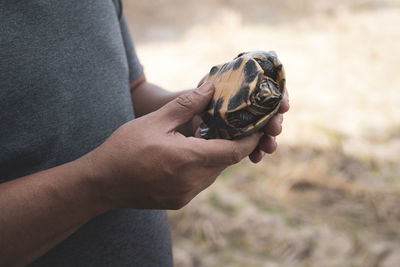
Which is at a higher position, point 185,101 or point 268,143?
point 185,101

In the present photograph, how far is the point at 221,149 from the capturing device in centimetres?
68

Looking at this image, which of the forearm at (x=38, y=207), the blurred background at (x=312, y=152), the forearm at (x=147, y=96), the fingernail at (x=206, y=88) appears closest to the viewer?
the forearm at (x=38, y=207)

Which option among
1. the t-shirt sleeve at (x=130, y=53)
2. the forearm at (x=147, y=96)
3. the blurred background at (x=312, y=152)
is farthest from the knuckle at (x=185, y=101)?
the blurred background at (x=312, y=152)

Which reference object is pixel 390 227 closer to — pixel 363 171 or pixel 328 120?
pixel 363 171

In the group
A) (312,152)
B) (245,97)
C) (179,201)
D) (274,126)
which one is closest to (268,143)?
(274,126)

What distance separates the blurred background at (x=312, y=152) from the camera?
6.44 ft

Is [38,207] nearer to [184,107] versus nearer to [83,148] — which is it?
[83,148]

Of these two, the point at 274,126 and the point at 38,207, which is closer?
the point at 38,207

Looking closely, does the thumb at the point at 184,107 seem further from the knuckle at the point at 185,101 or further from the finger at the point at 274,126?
the finger at the point at 274,126

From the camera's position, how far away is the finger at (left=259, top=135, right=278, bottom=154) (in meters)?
0.82

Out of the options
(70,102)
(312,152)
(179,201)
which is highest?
(70,102)

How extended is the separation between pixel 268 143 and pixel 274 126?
0.06 meters

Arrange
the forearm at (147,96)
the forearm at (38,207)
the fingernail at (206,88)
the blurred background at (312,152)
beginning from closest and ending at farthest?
1. the forearm at (38,207)
2. the fingernail at (206,88)
3. the forearm at (147,96)
4. the blurred background at (312,152)

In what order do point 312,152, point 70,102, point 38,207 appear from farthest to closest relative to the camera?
point 312,152, point 70,102, point 38,207
